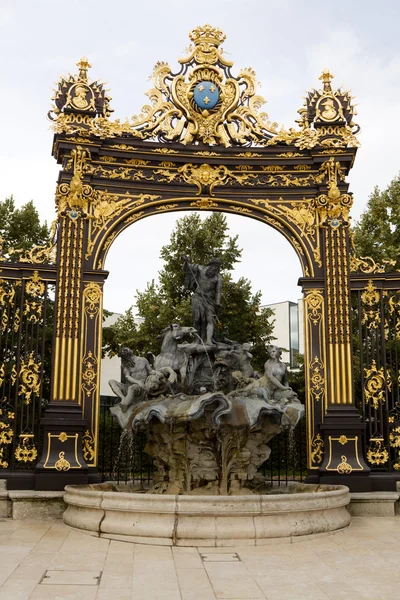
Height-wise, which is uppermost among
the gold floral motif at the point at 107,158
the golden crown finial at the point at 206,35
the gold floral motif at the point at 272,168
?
the golden crown finial at the point at 206,35

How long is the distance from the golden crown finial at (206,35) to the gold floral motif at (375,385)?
646cm

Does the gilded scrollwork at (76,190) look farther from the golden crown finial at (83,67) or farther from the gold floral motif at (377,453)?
the gold floral motif at (377,453)

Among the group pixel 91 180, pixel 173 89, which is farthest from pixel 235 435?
pixel 173 89

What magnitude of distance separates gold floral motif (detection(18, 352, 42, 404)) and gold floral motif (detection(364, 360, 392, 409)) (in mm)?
5363

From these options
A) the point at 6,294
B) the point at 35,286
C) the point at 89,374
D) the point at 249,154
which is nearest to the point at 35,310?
the point at 35,286

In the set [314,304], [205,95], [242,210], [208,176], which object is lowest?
[314,304]

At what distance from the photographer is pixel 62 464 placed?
10023 mm

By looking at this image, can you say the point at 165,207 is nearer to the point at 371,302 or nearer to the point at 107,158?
the point at 107,158

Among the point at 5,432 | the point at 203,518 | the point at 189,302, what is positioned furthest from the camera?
the point at 189,302

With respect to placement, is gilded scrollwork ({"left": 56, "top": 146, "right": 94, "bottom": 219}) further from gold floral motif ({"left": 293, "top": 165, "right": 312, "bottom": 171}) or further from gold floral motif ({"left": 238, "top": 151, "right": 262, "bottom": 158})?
gold floral motif ({"left": 293, "top": 165, "right": 312, "bottom": 171})

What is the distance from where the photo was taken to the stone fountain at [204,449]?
24.7ft

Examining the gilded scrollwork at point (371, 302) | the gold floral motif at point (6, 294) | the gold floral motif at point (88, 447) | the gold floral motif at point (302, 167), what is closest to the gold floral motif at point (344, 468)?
the gilded scrollwork at point (371, 302)

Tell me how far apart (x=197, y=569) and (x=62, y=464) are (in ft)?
13.9

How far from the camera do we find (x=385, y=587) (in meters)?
5.74
